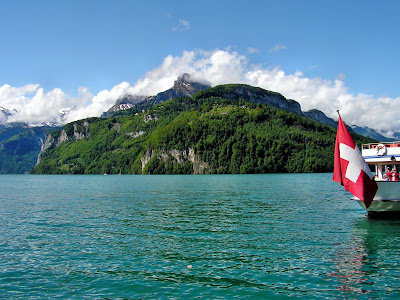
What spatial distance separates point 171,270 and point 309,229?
17.3 metres

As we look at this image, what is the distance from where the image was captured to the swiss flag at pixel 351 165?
1275 inches

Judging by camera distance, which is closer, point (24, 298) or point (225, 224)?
point (24, 298)

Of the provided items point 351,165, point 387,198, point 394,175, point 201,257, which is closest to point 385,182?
point 387,198

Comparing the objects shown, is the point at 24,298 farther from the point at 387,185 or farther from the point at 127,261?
the point at 387,185

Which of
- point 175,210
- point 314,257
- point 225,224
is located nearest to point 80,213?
point 175,210

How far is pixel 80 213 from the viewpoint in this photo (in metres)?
48.9

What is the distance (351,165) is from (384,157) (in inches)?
472

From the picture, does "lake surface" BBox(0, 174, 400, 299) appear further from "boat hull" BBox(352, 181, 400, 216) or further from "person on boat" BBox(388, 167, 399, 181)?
"person on boat" BBox(388, 167, 399, 181)

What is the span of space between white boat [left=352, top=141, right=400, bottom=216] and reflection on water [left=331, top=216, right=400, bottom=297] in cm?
537

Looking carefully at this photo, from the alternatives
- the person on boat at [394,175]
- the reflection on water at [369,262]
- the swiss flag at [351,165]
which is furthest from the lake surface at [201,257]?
the person on boat at [394,175]

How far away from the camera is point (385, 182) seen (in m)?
38.9

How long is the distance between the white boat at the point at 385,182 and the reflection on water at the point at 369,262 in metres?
5.37

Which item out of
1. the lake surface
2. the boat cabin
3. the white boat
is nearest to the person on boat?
the boat cabin

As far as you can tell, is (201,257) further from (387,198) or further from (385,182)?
(387,198)
